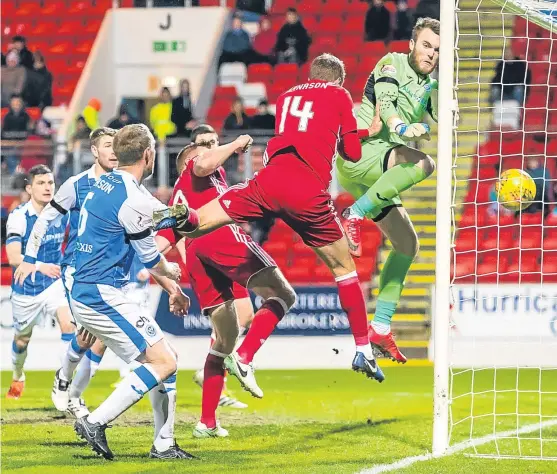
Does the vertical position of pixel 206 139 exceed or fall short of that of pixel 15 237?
it exceeds it

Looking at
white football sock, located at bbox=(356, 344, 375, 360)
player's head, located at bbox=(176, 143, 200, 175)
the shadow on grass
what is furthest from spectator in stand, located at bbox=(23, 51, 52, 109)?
white football sock, located at bbox=(356, 344, 375, 360)

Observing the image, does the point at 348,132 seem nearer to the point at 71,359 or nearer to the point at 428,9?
the point at 71,359

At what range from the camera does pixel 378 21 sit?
18.9m

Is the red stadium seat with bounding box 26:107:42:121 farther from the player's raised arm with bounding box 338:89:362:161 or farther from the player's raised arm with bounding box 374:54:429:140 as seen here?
the player's raised arm with bounding box 338:89:362:161

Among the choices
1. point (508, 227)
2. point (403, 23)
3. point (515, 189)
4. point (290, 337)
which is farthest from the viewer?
point (403, 23)

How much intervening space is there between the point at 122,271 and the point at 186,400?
4680mm

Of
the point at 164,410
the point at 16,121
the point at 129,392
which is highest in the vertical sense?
the point at 16,121

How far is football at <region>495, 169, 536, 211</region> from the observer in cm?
835

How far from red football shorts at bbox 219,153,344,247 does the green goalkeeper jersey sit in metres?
0.84

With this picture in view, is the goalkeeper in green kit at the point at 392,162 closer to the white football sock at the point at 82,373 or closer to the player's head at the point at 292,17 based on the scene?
the white football sock at the point at 82,373

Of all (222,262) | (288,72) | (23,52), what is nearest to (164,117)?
(288,72)

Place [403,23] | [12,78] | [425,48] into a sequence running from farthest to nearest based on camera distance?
[12,78] < [403,23] < [425,48]

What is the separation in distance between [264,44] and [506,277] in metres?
6.88

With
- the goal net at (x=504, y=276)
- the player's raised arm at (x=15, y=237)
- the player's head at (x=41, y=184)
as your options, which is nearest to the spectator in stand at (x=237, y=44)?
the goal net at (x=504, y=276)
